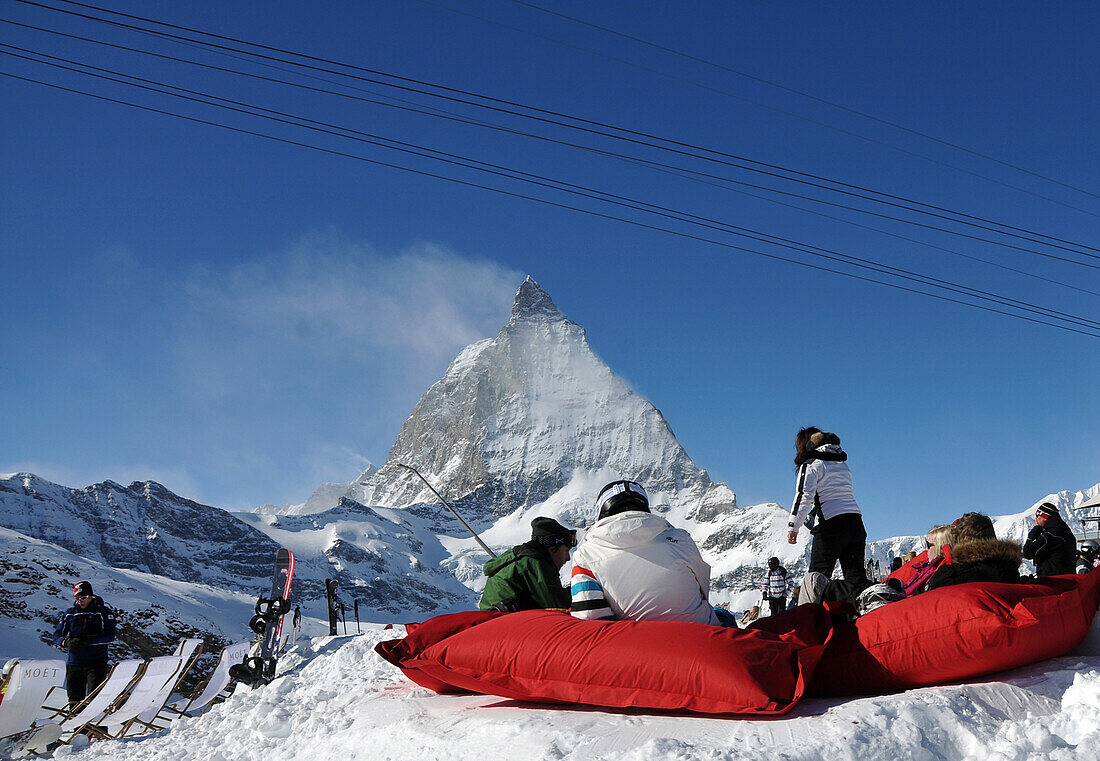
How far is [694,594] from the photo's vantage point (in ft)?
11.4

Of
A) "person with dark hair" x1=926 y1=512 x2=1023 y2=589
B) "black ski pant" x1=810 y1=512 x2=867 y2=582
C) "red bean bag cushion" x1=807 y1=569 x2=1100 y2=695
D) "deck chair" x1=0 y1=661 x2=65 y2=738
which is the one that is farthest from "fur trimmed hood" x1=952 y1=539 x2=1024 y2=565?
"deck chair" x1=0 y1=661 x2=65 y2=738

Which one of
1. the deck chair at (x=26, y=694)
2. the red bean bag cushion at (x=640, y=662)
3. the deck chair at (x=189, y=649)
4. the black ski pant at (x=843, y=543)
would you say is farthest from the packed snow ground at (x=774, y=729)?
the deck chair at (x=189, y=649)

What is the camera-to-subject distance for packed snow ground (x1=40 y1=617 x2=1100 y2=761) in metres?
2.44

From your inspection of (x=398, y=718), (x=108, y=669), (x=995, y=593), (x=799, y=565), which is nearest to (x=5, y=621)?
(x=108, y=669)

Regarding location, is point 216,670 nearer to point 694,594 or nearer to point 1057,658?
point 694,594

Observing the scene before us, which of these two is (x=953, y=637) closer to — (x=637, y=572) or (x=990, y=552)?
(x=990, y=552)

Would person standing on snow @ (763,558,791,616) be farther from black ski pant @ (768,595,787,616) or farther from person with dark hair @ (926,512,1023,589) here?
person with dark hair @ (926,512,1023,589)

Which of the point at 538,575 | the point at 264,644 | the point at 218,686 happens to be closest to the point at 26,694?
the point at 218,686

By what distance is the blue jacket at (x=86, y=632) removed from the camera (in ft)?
25.6

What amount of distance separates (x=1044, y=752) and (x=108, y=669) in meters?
8.72

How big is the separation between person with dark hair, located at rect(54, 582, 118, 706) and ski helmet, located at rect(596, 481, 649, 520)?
21.6ft

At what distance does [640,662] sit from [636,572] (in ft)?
1.67

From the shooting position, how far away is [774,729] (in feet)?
8.59

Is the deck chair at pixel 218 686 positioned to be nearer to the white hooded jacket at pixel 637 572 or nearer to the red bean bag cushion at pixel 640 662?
the red bean bag cushion at pixel 640 662
